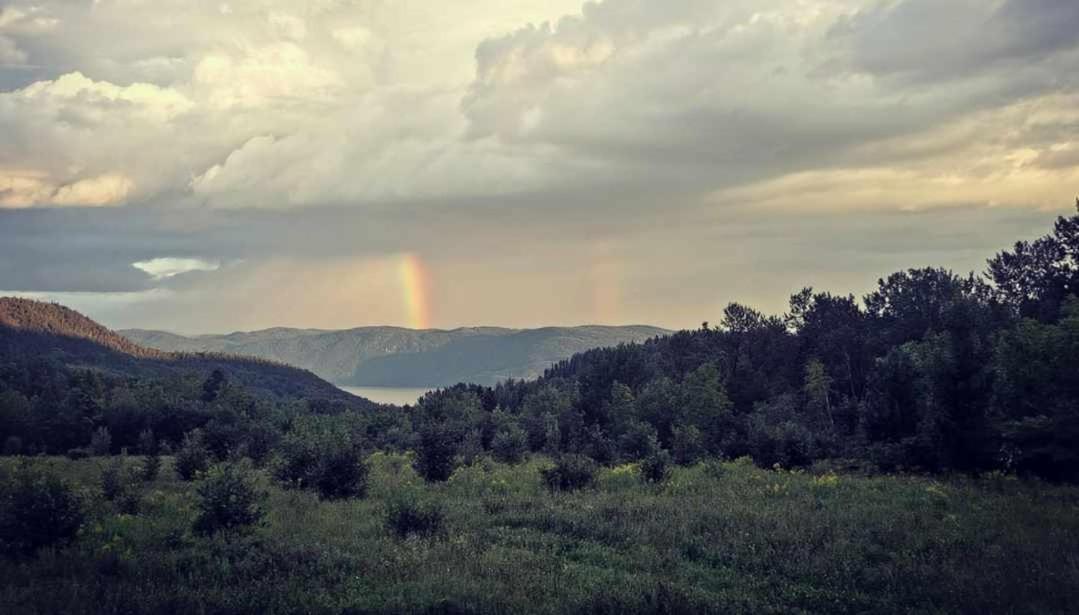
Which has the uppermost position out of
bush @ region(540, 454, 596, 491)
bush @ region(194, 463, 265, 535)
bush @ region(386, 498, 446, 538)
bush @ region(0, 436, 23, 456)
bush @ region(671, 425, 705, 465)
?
bush @ region(194, 463, 265, 535)

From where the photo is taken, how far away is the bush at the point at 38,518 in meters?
14.4

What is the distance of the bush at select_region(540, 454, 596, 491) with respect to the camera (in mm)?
25516

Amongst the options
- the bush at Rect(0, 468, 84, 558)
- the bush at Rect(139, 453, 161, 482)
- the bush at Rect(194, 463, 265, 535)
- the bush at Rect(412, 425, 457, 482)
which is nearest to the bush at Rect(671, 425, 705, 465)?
the bush at Rect(412, 425, 457, 482)

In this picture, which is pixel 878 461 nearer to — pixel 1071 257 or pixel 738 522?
pixel 738 522

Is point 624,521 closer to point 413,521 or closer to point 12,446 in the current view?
point 413,521

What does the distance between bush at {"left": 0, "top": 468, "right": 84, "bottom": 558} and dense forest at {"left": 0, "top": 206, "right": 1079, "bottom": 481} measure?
462 inches

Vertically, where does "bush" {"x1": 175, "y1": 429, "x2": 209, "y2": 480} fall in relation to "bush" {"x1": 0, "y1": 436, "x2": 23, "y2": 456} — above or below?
above

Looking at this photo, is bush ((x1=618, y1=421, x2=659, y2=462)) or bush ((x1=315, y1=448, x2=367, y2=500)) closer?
bush ((x1=315, y1=448, x2=367, y2=500))

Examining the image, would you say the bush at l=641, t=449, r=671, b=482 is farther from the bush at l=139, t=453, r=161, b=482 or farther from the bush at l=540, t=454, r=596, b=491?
the bush at l=139, t=453, r=161, b=482

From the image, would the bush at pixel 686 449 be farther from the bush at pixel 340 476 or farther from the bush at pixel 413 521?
the bush at pixel 413 521

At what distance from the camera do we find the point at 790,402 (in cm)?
7038

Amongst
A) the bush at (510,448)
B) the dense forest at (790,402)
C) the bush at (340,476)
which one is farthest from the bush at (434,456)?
the bush at (510,448)

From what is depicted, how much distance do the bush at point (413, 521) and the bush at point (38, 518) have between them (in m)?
7.23

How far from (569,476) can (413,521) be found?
992 centimetres
